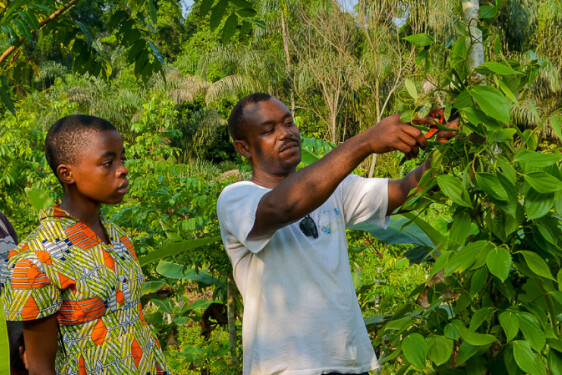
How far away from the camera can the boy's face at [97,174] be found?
1543mm

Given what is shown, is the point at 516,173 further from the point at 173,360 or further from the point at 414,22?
the point at 414,22

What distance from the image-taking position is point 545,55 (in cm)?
1557

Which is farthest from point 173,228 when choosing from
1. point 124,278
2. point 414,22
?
point 414,22

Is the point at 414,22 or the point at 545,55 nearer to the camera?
the point at 414,22

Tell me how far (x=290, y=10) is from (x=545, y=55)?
263 inches

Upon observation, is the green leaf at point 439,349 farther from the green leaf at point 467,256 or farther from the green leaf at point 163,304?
the green leaf at point 163,304

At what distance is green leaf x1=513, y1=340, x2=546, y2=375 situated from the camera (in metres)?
0.99

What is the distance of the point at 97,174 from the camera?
1.54 metres

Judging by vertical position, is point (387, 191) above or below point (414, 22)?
below

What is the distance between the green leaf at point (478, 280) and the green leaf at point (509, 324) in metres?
0.06

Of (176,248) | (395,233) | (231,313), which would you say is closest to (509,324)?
(176,248)

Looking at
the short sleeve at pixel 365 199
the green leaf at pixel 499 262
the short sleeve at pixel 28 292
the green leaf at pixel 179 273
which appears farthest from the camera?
the green leaf at pixel 179 273

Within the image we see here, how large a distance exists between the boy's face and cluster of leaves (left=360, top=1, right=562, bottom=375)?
780 mm

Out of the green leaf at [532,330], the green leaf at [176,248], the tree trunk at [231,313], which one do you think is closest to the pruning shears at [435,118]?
the green leaf at [532,330]
